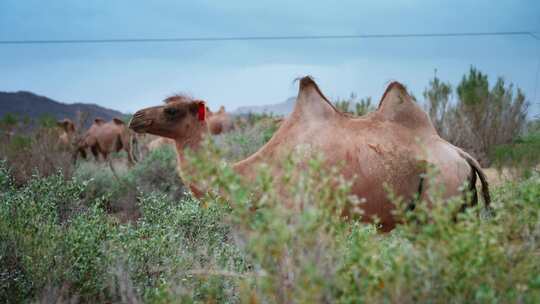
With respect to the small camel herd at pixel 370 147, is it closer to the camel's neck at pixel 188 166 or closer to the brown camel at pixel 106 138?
the camel's neck at pixel 188 166

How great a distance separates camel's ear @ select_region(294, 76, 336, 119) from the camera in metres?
5.44

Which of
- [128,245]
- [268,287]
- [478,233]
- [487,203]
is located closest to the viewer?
[478,233]

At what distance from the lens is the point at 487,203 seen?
16.6 ft

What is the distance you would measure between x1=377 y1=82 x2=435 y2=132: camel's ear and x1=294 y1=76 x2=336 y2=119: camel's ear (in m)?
0.53

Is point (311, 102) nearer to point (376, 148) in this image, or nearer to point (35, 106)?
point (376, 148)

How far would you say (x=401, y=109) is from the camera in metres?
5.59

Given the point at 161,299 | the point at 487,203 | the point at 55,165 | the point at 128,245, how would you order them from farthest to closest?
the point at 55,165, the point at 487,203, the point at 128,245, the point at 161,299

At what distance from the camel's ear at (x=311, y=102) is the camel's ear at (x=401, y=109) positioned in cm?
53

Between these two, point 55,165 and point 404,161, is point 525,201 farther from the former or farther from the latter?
point 55,165

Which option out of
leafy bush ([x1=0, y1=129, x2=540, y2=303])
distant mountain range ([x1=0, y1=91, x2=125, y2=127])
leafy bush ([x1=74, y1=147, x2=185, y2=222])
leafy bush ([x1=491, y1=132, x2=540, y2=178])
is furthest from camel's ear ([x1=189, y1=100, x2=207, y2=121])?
distant mountain range ([x1=0, y1=91, x2=125, y2=127])

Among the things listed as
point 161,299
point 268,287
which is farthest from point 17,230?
point 268,287

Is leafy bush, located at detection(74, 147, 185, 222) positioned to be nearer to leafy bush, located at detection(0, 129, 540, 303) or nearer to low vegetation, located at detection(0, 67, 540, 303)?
low vegetation, located at detection(0, 67, 540, 303)

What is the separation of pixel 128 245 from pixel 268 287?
2005mm

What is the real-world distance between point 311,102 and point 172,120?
1.50 meters
